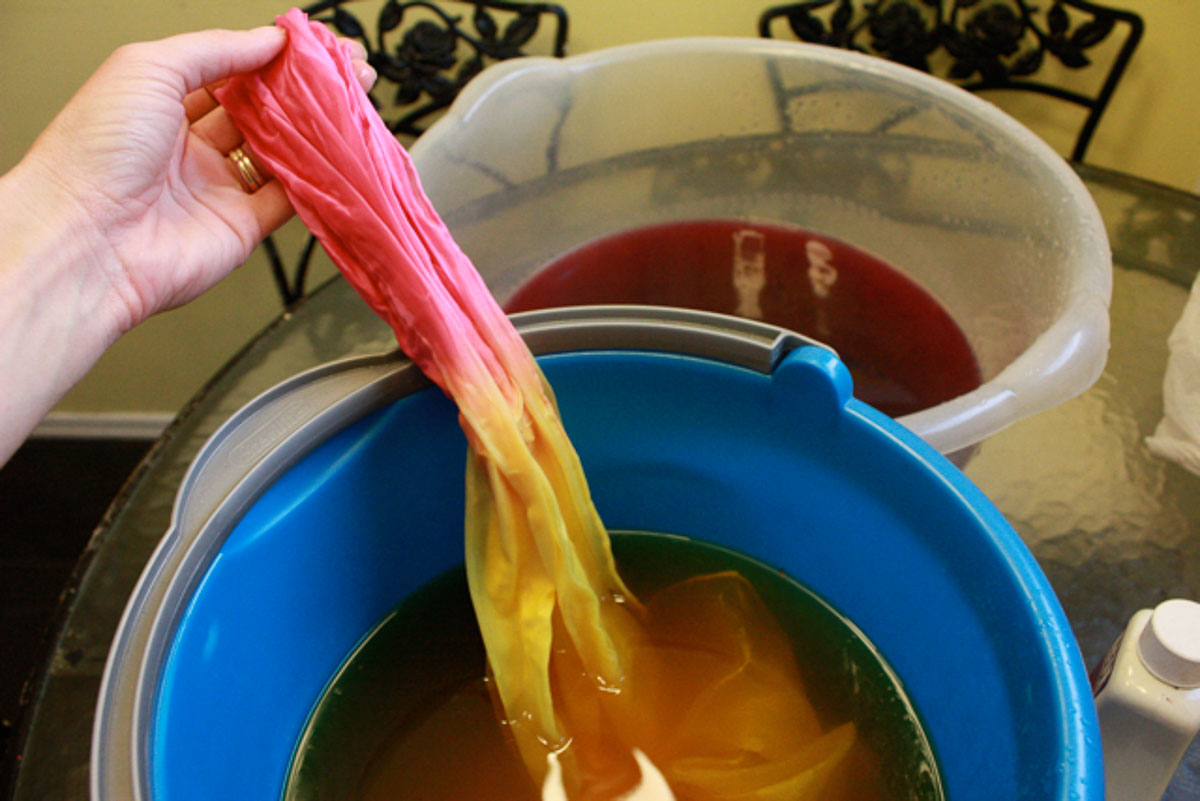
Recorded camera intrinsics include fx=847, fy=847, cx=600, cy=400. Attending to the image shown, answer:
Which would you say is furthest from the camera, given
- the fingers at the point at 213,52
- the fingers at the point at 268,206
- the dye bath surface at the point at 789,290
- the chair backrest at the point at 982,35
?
the chair backrest at the point at 982,35

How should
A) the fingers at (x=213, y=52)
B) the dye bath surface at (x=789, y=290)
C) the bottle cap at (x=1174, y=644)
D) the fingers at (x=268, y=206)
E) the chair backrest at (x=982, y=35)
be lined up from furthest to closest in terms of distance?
the chair backrest at (x=982, y=35), the dye bath surface at (x=789, y=290), the fingers at (x=268, y=206), the fingers at (x=213, y=52), the bottle cap at (x=1174, y=644)

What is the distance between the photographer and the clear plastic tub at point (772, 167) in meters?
0.70

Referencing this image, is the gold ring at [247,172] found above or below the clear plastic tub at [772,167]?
above

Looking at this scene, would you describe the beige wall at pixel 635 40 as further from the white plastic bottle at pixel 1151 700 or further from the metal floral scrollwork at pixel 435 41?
the white plastic bottle at pixel 1151 700

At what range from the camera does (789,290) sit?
87 centimetres

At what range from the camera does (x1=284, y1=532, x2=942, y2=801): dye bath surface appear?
611 mm

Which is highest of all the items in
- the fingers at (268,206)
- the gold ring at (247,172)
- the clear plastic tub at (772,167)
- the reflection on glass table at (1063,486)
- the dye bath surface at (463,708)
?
the gold ring at (247,172)

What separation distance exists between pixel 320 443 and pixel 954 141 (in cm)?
60

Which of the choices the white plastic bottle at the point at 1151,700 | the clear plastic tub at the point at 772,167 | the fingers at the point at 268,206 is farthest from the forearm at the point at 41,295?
the white plastic bottle at the point at 1151,700

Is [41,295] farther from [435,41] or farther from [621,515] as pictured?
[435,41]

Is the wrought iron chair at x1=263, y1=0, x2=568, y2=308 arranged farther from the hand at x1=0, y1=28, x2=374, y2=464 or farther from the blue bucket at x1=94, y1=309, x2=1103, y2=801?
the blue bucket at x1=94, y1=309, x2=1103, y2=801

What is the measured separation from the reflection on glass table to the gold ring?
19cm

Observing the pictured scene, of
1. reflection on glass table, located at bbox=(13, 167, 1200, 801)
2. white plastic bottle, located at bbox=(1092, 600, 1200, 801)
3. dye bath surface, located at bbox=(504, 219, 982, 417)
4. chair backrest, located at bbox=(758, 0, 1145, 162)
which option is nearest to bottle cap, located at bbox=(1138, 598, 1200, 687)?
white plastic bottle, located at bbox=(1092, 600, 1200, 801)

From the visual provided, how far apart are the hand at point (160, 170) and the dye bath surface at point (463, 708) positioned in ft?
1.03
